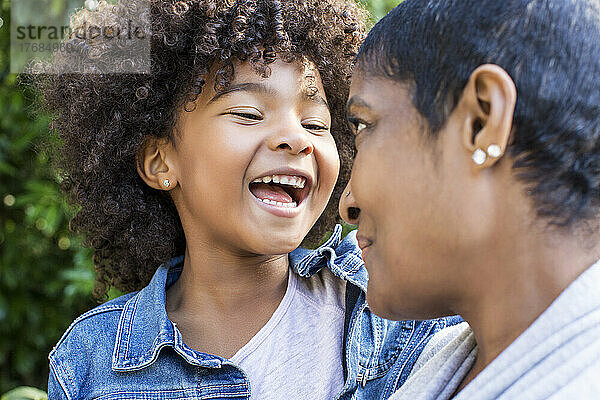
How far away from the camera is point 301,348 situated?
6.09 feet

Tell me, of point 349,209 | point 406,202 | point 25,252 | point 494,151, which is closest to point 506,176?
point 494,151

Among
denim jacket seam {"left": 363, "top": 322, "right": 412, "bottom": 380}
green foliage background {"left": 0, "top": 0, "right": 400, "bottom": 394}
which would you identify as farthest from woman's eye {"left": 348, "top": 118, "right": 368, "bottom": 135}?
green foliage background {"left": 0, "top": 0, "right": 400, "bottom": 394}

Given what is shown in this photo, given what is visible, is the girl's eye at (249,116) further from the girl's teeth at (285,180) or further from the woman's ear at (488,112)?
the woman's ear at (488,112)

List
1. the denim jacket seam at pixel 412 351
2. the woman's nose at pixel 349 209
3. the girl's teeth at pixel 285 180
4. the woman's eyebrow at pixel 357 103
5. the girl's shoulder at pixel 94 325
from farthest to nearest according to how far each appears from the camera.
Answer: the girl's shoulder at pixel 94 325, the girl's teeth at pixel 285 180, the denim jacket seam at pixel 412 351, the woman's nose at pixel 349 209, the woman's eyebrow at pixel 357 103

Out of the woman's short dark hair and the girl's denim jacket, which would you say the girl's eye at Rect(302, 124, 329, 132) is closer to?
the girl's denim jacket

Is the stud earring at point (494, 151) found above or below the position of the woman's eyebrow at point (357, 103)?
below

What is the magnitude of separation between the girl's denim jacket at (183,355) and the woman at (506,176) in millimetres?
613

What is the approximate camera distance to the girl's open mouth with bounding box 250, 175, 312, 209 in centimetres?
185

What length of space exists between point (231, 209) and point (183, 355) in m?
0.40

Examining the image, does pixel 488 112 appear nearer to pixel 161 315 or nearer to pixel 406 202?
pixel 406 202

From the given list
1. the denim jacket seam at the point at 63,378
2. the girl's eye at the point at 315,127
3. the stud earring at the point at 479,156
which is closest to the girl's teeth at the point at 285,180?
the girl's eye at the point at 315,127

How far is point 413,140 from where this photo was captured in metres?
1.15

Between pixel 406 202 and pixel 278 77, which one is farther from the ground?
pixel 278 77

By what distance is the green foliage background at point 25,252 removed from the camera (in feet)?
12.2
